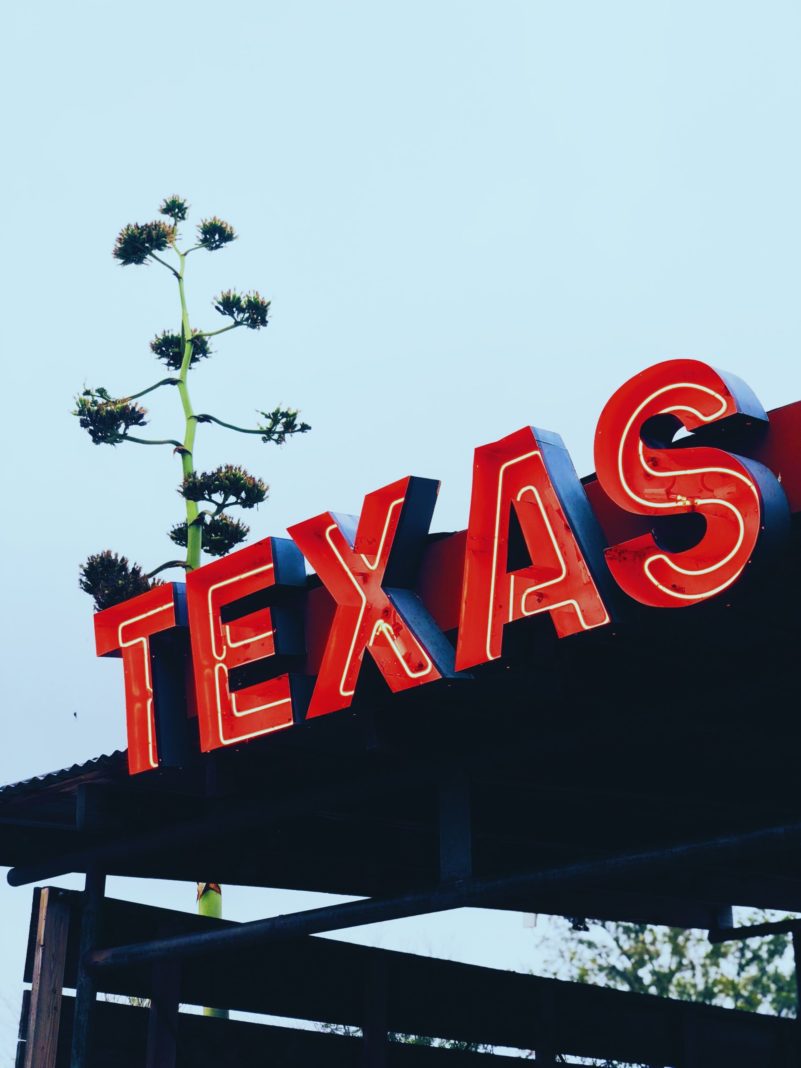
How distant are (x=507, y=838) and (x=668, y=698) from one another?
177 inches

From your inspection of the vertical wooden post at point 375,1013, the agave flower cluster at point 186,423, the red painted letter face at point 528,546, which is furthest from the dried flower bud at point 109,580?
the red painted letter face at point 528,546

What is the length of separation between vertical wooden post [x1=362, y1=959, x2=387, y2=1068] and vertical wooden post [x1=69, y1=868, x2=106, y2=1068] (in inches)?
118

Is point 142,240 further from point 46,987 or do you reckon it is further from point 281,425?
point 46,987

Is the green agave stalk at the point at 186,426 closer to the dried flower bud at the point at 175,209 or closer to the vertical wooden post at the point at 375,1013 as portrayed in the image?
the dried flower bud at the point at 175,209

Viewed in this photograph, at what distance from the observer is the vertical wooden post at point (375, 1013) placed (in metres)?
13.5

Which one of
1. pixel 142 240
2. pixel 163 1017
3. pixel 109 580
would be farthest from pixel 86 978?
pixel 142 240

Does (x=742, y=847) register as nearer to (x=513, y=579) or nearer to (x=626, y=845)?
(x=513, y=579)

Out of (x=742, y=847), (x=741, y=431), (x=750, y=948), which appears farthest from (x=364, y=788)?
(x=750, y=948)

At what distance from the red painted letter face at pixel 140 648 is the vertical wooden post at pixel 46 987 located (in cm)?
187

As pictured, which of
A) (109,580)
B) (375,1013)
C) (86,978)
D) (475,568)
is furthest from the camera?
(109,580)

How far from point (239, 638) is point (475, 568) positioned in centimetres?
212

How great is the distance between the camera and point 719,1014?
15.2 meters

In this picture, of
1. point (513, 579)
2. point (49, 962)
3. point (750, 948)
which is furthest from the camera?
point (750, 948)

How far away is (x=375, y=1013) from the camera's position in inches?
537
